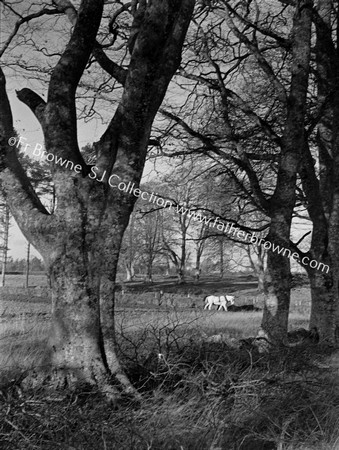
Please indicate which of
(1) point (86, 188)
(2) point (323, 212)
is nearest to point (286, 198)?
(2) point (323, 212)

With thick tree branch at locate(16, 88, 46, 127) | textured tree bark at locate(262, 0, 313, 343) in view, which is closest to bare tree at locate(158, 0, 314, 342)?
textured tree bark at locate(262, 0, 313, 343)

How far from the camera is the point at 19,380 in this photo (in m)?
3.36

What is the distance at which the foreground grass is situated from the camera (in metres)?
2.70

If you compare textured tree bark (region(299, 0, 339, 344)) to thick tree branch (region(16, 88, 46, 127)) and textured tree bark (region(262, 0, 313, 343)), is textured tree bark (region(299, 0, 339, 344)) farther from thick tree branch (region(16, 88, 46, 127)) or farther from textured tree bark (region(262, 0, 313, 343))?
thick tree branch (region(16, 88, 46, 127))

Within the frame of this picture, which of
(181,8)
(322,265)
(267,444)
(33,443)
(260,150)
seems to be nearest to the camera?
(33,443)

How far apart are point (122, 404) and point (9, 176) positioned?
2127mm

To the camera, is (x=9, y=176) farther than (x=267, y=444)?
Yes

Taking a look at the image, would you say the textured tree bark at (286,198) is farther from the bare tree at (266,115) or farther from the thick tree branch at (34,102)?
the thick tree branch at (34,102)

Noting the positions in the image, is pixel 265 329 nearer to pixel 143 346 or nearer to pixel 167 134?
pixel 143 346

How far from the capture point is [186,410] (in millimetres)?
3299

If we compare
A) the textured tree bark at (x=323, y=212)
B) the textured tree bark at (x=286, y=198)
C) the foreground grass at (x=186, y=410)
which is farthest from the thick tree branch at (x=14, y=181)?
the textured tree bark at (x=323, y=212)

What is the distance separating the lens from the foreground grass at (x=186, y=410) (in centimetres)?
270

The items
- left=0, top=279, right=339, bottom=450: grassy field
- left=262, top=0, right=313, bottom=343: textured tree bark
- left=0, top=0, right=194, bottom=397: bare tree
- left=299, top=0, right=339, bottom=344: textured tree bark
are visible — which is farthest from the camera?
left=299, top=0, right=339, bottom=344: textured tree bark

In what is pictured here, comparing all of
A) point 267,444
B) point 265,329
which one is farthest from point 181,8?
point 265,329
